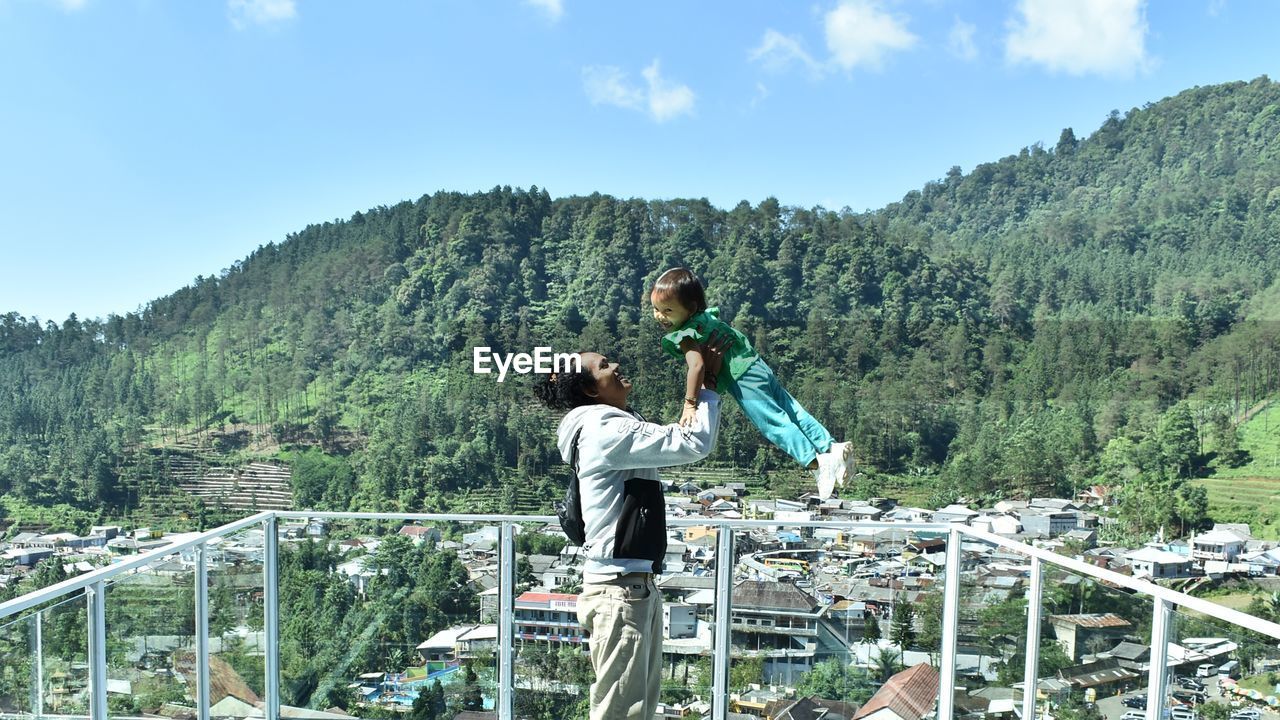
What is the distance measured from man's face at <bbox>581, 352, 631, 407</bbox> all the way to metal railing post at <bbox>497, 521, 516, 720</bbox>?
3.38 ft

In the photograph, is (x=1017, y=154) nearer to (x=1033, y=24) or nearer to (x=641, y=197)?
(x=1033, y=24)

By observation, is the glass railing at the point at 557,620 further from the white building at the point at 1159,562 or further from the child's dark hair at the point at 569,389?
the white building at the point at 1159,562

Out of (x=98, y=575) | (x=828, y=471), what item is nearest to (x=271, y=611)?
(x=98, y=575)

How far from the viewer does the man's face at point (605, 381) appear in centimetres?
163

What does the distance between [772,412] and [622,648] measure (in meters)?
0.49

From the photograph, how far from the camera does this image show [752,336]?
46812 mm

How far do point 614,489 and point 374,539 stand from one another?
144 centimetres

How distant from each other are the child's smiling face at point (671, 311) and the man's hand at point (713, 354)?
0.25 ft

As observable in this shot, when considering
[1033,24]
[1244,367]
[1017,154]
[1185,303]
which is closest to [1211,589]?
[1244,367]

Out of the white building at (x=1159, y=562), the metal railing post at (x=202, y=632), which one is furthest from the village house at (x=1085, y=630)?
the white building at (x=1159, y=562)

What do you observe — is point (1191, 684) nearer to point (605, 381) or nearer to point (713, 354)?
point (713, 354)

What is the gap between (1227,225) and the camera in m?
49.1

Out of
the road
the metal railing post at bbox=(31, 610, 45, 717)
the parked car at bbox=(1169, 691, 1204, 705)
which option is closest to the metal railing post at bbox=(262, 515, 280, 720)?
the metal railing post at bbox=(31, 610, 45, 717)

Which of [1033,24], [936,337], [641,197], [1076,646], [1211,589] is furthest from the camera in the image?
[1033,24]
